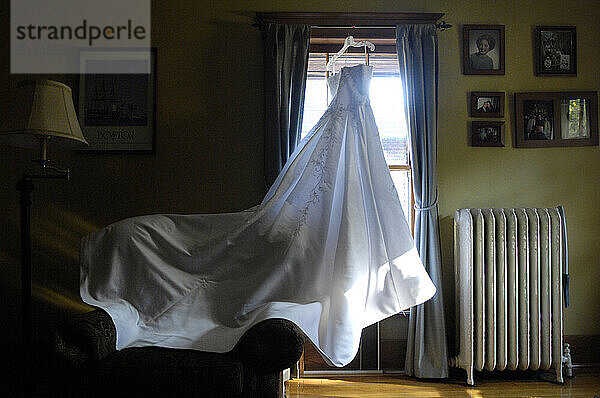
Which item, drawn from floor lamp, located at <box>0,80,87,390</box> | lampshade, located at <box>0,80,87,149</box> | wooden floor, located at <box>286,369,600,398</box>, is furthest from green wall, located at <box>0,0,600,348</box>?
lampshade, located at <box>0,80,87,149</box>

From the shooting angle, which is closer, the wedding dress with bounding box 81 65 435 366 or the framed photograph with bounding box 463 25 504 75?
the wedding dress with bounding box 81 65 435 366

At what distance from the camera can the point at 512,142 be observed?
3785 mm

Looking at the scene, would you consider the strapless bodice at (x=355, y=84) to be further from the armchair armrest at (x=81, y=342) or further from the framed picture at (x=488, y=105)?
the armchair armrest at (x=81, y=342)

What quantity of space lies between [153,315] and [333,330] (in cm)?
85

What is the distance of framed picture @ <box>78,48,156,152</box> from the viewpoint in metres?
3.72

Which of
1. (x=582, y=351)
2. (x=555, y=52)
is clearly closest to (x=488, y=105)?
(x=555, y=52)

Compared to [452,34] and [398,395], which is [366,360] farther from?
[452,34]

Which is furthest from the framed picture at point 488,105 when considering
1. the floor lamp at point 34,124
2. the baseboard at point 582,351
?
the floor lamp at point 34,124

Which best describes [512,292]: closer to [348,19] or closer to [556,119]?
[556,119]

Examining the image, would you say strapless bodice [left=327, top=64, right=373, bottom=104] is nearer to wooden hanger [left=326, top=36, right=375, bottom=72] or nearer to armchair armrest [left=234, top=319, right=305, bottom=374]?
wooden hanger [left=326, top=36, right=375, bottom=72]

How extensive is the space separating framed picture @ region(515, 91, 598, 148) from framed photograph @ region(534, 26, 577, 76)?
0.15 metres

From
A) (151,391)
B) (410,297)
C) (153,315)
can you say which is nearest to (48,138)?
(153,315)

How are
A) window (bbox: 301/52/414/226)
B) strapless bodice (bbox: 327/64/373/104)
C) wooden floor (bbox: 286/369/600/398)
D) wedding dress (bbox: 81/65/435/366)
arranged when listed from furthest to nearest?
1. window (bbox: 301/52/414/226)
2. wooden floor (bbox: 286/369/600/398)
3. strapless bodice (bbox: 327/64/373/104)
4. wedding dress (bbox: 81/65/435/366)

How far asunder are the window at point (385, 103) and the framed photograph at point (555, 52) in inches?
36.0
